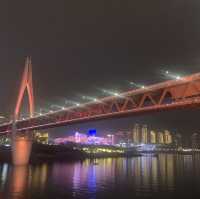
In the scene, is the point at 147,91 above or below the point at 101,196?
above

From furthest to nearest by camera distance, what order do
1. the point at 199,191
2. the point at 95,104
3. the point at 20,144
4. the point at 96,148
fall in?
1. the point at 96,148
2. the point at 20,144
3. the point at 95,104
4. the point at 199,191

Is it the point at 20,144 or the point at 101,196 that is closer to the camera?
the point at 101,196

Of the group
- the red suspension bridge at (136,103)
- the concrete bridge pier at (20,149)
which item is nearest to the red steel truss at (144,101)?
the red suspension bridge at (136,103)

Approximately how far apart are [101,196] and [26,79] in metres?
49.5

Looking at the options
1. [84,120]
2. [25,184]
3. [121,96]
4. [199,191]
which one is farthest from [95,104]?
[199,191]

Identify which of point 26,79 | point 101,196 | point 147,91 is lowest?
point 101,196

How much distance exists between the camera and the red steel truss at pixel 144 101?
35875mm

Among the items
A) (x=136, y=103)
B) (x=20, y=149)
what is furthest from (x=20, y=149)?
(x=136, y=103)

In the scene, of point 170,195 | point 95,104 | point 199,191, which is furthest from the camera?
point 95,104

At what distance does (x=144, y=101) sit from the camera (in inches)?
1772

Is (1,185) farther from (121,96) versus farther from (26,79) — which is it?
(26,79)

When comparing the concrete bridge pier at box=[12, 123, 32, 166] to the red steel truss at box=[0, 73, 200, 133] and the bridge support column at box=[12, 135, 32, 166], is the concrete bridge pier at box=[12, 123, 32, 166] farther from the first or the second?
the red steel truss at box=[0, 73, 200, 133]

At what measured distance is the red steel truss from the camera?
3588 cm

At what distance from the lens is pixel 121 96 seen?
4791 centimetres
